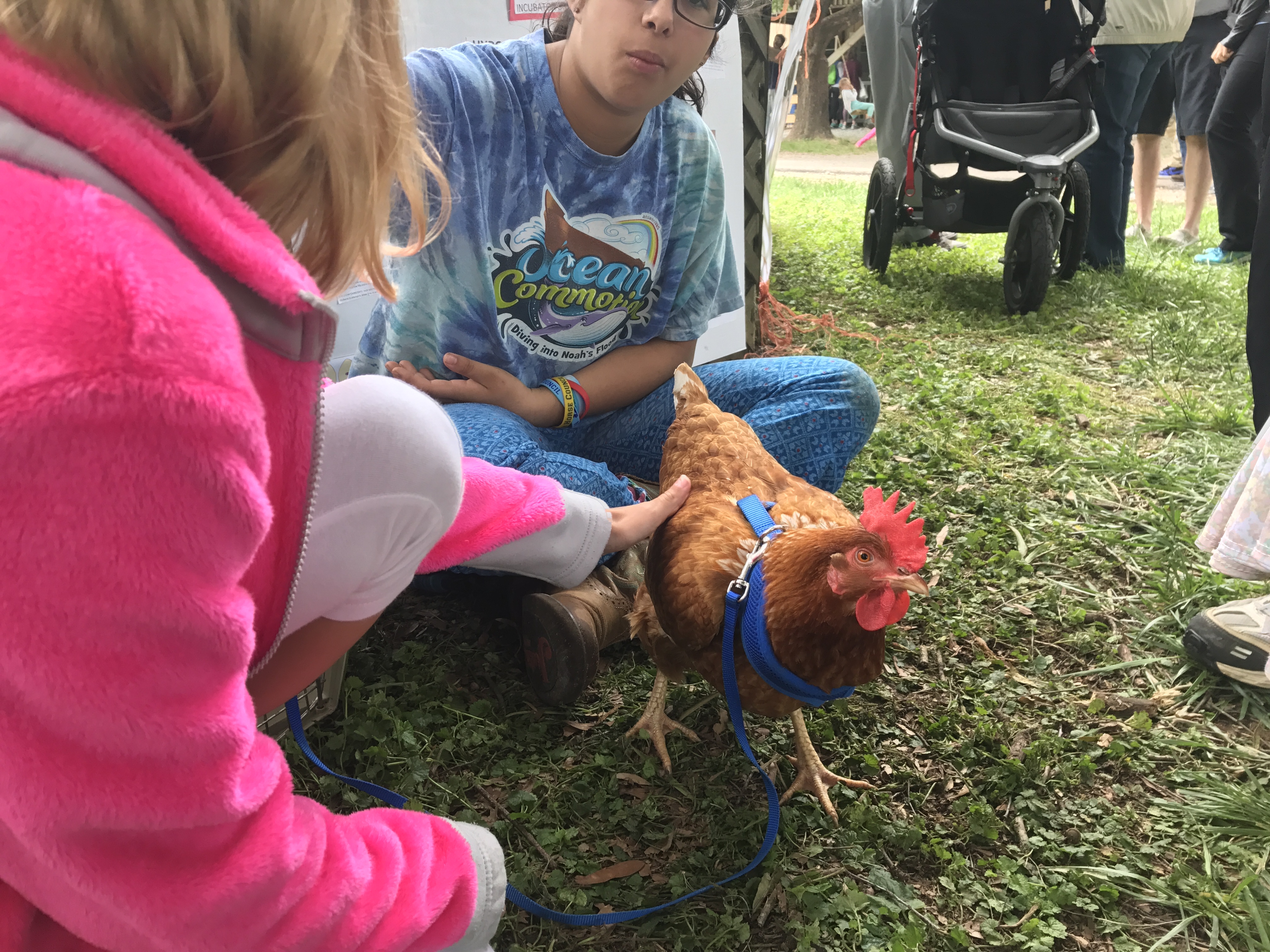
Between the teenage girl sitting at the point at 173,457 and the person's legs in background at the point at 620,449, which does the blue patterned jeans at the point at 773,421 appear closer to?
the person's legs in background at the point at 620,449

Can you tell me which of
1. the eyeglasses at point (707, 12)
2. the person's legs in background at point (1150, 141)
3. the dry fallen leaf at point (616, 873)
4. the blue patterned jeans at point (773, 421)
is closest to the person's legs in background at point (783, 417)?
the blue patterned jeans at point (773, 421)

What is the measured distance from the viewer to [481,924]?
705 millimetres

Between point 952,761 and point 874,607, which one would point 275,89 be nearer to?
point 874,607

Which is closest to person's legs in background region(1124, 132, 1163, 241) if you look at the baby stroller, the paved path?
the baby stroller

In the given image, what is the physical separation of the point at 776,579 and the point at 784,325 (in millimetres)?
2403

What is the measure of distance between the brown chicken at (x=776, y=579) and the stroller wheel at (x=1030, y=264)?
273cm

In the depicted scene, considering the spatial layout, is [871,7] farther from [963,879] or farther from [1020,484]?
[963,879]

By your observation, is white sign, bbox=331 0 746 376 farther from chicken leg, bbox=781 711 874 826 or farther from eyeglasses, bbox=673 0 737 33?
chicken leg, bbox=781 711 874 826

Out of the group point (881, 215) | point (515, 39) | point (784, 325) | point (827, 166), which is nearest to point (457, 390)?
point (515, 39)

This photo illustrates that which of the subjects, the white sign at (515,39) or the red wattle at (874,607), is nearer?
the red wattle at (874,607)

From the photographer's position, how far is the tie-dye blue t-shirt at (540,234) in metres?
1.56

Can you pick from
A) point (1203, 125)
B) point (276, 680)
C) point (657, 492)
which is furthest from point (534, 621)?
point (1203, 125)

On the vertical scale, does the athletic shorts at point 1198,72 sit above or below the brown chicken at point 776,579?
above

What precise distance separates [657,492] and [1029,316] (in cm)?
273
